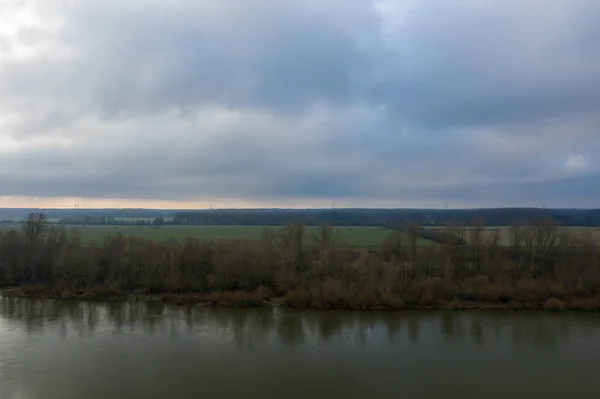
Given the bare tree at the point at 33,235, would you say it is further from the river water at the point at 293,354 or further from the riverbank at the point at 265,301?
the river water at the point at 293,354

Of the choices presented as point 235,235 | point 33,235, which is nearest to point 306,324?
point 33,235

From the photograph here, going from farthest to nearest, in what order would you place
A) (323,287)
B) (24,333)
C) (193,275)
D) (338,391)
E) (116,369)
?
(193,275)
(323,287)
(24,333)
(116,369)
(338,391)

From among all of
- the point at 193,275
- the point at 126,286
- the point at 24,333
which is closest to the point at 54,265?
the point at 126,286

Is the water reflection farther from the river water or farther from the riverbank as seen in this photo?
the riverbank

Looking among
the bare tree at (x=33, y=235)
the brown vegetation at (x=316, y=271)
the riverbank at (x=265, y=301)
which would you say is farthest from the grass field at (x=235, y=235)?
the riverbank at (x=265, y=301)

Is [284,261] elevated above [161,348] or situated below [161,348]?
above

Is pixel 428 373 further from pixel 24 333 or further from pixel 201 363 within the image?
pixel 24 333
